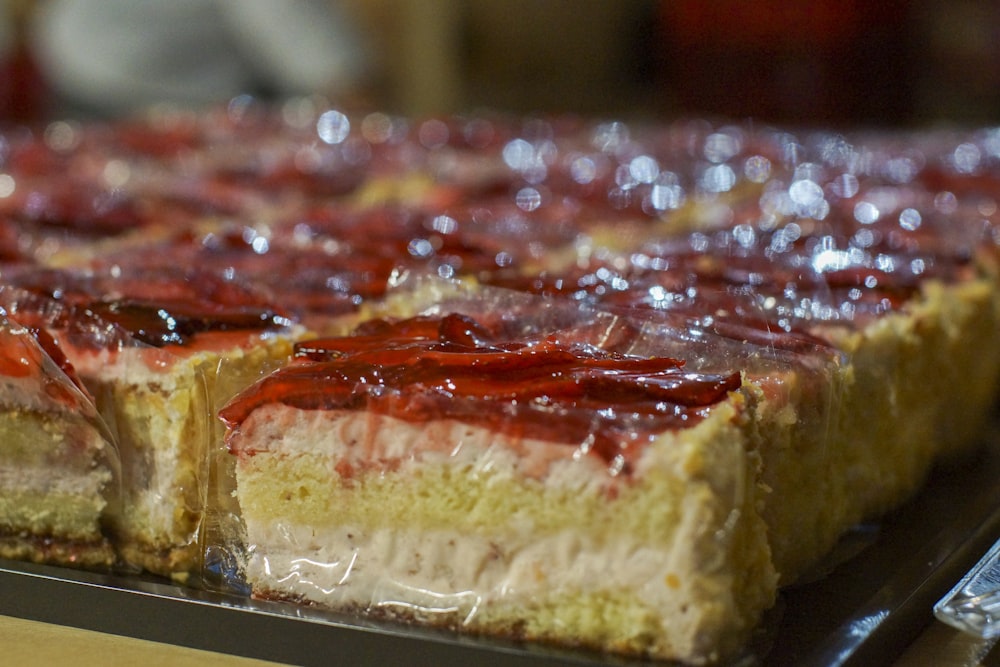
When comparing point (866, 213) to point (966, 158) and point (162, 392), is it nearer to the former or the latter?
point (966, 158)

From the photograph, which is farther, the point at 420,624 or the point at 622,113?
the point at 622,113

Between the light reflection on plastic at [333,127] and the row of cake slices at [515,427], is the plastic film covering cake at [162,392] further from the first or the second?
the light reflection on plastic at [333,127]

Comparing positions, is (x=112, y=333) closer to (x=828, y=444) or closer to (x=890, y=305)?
(x=828, y=444)

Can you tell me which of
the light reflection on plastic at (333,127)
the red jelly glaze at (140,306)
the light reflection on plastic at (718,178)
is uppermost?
the light reflection on plastic at (333,127)

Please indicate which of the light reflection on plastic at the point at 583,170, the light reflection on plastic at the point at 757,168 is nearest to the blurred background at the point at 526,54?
the light reflection on plastic at the point at 583,170

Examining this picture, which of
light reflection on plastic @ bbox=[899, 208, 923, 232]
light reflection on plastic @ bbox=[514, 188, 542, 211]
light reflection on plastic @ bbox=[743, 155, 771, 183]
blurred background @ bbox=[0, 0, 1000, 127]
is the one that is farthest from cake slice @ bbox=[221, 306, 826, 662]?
blurred background @ bbox=[0, 0, 1000, 127]

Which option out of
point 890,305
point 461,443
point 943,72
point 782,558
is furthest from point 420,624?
point 943,72

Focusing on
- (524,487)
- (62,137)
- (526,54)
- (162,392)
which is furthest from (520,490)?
(526,54)
